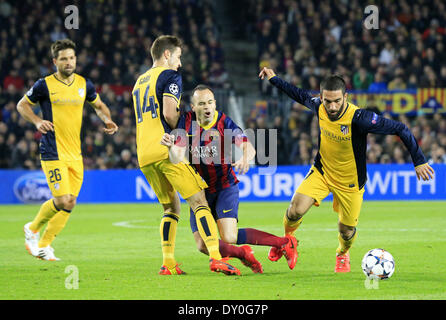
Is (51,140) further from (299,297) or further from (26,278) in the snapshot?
(299,297)

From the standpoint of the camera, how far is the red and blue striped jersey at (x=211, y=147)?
701 centimetres

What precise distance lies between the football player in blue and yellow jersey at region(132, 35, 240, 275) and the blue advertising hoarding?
37.1 ft

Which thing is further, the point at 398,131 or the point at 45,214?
the point at 45,214

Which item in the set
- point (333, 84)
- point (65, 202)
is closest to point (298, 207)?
point (333, 84)

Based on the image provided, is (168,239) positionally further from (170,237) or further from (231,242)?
(231,242)

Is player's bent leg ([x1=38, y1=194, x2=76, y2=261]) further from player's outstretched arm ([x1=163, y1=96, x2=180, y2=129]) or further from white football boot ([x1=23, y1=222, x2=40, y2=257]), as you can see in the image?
player's outstretched arm ([x1=163, y1=96, x2=180, y2=129])

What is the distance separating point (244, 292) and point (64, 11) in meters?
18.6

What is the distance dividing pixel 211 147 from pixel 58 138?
7.83ft

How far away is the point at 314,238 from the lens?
412 inches

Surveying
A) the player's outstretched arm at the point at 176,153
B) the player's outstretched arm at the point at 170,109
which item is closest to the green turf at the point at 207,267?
the player's outstretched arm at the point at 176,153

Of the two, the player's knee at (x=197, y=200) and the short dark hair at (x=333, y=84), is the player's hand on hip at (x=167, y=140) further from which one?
the short dark hair at (x=333, y=84)

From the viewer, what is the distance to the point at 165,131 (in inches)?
269

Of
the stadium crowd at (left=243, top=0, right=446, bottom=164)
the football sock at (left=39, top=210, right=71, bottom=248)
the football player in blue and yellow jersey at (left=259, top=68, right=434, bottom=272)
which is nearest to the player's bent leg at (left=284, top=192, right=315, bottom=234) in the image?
the football player in blue and yellow jersey at (left=259, top=68, right=434, bottom=272)
